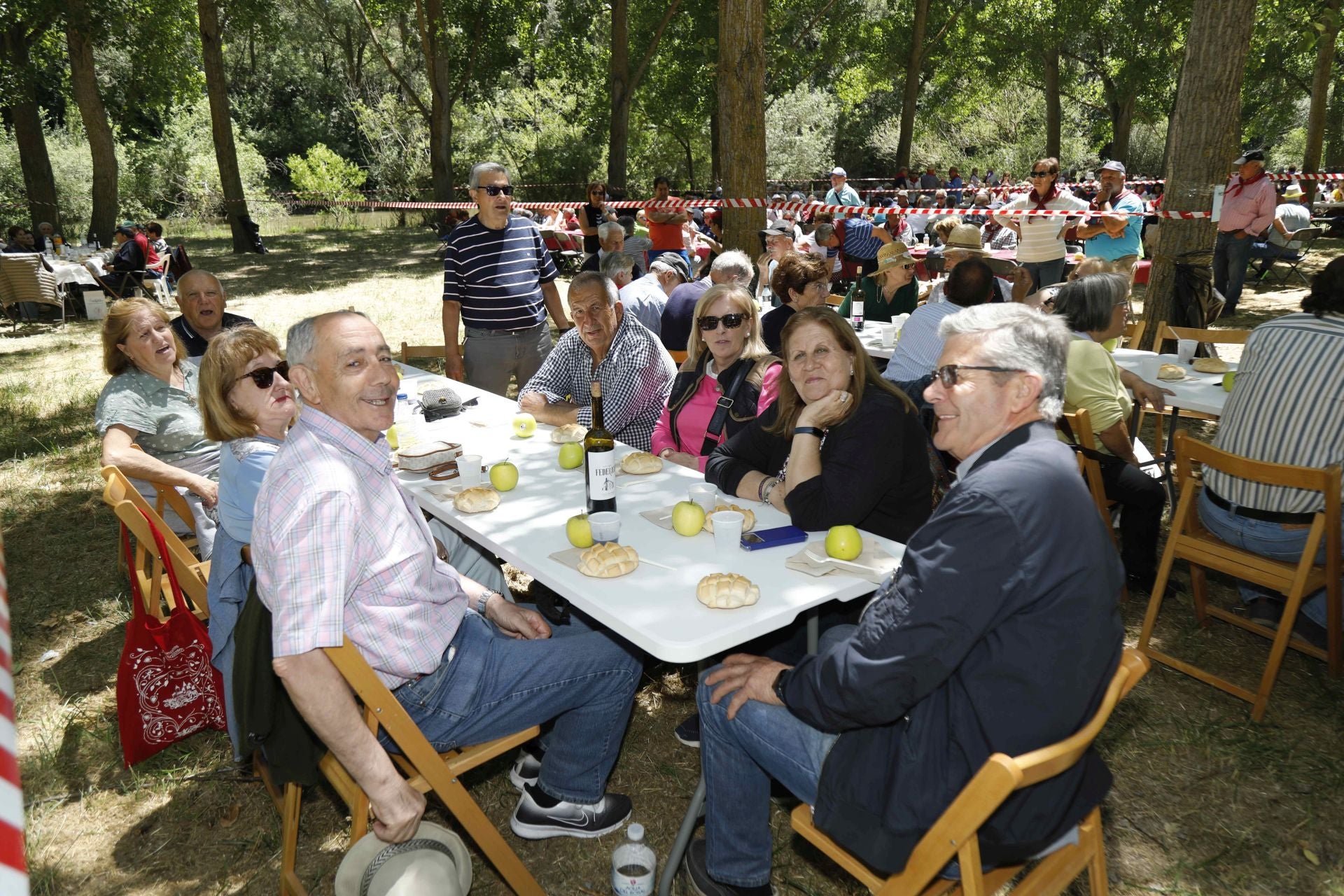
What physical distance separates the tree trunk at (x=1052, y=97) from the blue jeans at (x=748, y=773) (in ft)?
79.5

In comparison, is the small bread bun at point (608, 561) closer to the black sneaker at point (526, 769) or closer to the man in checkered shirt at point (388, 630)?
the man in checkered shirt at point (388, 630)

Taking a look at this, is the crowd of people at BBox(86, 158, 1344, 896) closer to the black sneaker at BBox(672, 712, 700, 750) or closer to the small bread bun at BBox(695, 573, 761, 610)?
the small bread bun at BBox(695, 573, 761, 610)

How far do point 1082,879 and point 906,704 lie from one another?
127 cm

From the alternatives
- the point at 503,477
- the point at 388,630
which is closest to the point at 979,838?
the point at 388,630

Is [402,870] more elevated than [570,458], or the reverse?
[570,458]

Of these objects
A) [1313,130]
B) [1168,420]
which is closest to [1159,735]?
[1168,420]

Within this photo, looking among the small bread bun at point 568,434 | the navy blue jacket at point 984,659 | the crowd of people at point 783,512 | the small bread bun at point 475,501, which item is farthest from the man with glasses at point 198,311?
the navy blue jacket at point 984,659

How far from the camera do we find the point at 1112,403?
3.77 m

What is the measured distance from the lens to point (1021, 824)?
1.70 meters

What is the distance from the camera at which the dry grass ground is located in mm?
2523

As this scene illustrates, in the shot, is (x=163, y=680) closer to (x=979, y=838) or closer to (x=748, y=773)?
(x=748, y=773)

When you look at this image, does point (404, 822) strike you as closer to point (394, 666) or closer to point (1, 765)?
point (394, 666)

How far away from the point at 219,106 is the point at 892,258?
16018 mm

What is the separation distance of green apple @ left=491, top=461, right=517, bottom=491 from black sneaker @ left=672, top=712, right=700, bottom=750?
1099 millimetres
